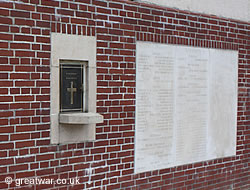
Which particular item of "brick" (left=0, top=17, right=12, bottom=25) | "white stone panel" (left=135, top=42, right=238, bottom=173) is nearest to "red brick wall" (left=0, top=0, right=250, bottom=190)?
"brick" (left=0, top=17, right=12, bottom=25)

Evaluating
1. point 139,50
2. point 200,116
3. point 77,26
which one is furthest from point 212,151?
point 77,26

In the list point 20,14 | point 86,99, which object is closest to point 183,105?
point 86,99

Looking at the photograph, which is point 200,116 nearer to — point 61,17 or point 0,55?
point 61,17

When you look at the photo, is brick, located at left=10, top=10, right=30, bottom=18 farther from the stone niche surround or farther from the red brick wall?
the stone niche surround

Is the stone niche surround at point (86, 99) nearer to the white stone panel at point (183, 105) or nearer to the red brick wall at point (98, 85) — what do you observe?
the red brick wall at point (98, 85)

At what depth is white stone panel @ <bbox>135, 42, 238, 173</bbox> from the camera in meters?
5.69

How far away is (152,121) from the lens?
5.77m

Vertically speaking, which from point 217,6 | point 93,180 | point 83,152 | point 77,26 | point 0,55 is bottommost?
point 93,180

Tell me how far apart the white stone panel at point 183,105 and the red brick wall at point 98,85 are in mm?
130

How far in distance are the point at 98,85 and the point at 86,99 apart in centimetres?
24

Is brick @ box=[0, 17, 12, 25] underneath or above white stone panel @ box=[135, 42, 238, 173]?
above

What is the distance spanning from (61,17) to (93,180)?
2.03m

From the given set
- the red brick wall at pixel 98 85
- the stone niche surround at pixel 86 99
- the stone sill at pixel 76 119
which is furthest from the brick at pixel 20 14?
the stone sill at pixel 76 119

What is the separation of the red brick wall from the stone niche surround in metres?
0.08
